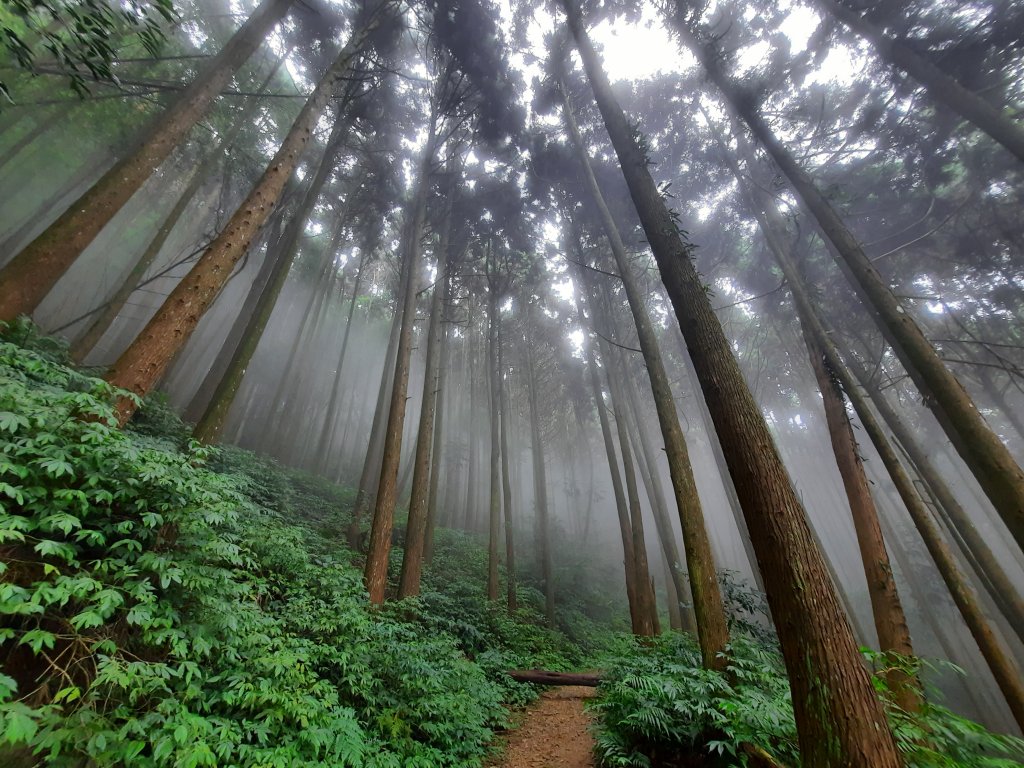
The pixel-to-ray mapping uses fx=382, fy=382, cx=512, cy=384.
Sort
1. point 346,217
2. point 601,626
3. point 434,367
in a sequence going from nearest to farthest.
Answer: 1. point 434,367
2. point 601,626
3. point 346,217

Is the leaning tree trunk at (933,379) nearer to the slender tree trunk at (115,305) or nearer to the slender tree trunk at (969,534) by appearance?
the slender tree trunk at (969,534)

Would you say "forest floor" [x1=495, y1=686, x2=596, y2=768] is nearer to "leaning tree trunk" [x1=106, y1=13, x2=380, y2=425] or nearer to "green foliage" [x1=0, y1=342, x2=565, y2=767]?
"green foliage" [x1=0, y1=342, x2=565, y2=767]

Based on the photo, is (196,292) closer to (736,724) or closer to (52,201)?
(736,724)

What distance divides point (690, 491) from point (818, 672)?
11.0 ft

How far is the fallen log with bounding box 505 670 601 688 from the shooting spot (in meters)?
7.33

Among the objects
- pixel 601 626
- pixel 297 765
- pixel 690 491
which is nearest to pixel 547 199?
pixel 690 491

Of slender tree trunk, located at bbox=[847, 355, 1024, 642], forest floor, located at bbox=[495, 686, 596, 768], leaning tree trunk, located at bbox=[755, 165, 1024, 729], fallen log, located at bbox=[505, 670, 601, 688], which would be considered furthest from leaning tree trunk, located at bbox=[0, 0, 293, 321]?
slender tree trunk, located at bbox=[847, 355, 1024, 642]

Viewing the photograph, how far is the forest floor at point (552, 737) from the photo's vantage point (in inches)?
185

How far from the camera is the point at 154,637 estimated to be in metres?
2.95

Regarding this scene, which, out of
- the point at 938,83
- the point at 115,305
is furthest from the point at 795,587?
the point at 115,305

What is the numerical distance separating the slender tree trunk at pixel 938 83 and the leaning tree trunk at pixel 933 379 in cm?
259

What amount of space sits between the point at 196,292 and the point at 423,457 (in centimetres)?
526

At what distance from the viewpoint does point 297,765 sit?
115 inches

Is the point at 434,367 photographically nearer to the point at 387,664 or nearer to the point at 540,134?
the point at 387,664
